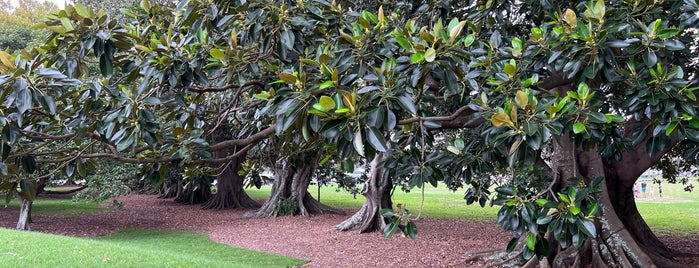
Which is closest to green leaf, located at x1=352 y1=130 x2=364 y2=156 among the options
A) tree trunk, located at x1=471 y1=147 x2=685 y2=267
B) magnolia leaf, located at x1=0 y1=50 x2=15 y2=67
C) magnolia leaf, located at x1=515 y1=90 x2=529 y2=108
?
magnolia leaf, located at x1=515 y1=90 x2=529 y2=108

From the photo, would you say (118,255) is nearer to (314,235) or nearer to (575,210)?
(314,235)

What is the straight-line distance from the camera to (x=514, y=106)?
111 inches

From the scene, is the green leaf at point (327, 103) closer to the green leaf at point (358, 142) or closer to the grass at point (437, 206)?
the green leaf at point (358, 142)

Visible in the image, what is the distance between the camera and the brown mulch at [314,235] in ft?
32.0

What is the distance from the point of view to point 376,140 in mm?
2686

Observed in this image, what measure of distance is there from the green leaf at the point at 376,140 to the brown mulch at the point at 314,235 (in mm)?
6198

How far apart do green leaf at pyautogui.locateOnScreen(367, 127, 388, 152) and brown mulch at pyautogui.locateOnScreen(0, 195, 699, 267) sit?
6.20m

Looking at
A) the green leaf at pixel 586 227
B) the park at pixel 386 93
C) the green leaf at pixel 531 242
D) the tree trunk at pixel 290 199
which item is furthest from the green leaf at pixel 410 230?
the tree trunk at pixel 290 199

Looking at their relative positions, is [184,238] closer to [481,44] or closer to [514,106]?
[481,44]

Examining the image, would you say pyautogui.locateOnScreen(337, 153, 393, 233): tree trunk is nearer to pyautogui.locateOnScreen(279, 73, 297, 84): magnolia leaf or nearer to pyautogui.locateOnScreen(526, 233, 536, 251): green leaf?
pyautogui.locateOnScreen(526, 233, 536, 251): green leaf

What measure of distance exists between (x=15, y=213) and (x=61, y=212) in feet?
4.51

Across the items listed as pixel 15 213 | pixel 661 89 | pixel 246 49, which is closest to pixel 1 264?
pixel 246 49

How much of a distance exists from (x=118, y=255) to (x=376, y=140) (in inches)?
288

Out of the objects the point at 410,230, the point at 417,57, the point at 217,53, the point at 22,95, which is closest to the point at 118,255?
the point at 217,53
